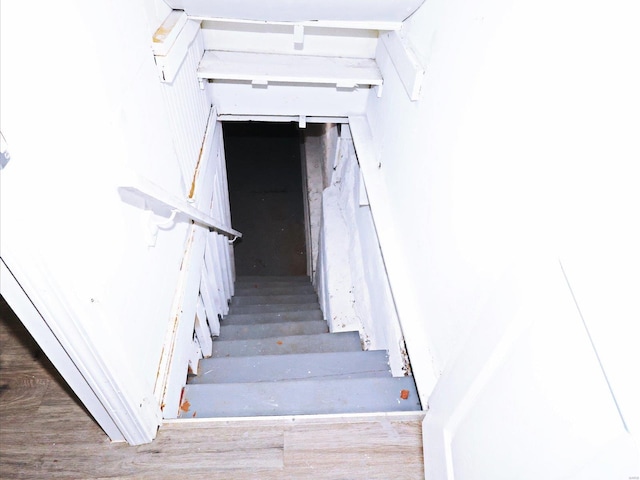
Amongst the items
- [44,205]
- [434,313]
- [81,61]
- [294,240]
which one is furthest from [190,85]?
[294,240]

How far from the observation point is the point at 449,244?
4.21ft

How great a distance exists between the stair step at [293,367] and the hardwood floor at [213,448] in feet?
1.49

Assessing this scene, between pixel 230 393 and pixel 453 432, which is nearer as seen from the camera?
pixel 453 432

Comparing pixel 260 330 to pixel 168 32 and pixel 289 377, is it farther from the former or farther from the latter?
pixel 168 32

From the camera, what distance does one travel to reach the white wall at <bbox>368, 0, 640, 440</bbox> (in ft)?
2.00

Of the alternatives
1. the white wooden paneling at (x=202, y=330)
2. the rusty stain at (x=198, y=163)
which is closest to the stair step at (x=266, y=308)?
the white wooden paneling at (x=202, y=330)

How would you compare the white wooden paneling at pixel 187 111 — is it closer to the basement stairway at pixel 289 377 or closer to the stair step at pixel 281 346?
the basement stairway at pixel 289 377

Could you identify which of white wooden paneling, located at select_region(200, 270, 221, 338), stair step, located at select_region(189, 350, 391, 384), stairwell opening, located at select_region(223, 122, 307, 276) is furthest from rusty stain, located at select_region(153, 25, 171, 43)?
stairwell opening, located at select_region(223, 122, 307, 276)

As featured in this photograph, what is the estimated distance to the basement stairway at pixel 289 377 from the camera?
5.16ft

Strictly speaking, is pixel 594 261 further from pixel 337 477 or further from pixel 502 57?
pixel 337 477

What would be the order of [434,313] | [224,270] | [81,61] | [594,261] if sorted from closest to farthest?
[594,261] < [81,61] < [434,313] < [224,270]

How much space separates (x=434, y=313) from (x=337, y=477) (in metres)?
0.64

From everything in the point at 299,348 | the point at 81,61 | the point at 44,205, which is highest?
the point at 81,61

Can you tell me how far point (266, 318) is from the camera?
3.06m
